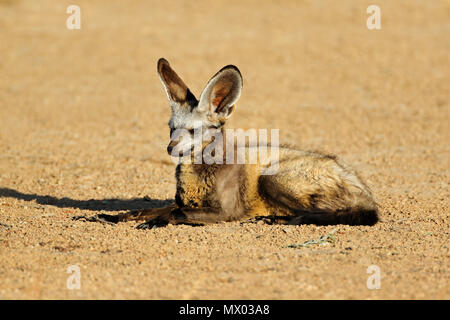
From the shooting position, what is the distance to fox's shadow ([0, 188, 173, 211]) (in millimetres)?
7406

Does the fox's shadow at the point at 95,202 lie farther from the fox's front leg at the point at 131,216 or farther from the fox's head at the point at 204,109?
the fox's head at the point at 204,109

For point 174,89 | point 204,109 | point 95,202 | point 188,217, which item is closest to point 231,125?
point 95,202

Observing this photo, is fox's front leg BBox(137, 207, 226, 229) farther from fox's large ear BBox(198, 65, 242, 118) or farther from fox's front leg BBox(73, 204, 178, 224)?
fox's large ear BBox(198, 65, 242, 118)

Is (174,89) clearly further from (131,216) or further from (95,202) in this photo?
(95,202)

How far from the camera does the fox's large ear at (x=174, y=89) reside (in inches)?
253

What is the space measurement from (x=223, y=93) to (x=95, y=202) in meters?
2.31

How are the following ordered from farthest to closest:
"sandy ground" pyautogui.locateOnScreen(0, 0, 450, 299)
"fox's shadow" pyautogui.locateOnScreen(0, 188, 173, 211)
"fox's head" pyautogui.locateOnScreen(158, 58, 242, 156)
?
"fox's shadow" pyautogui.locateOnScreen(0, 188, 173, 211)
"fox's head" pyautogui.locateOnScreen(158, 58, 242, 156)
"sandy ground" pyautogui.locateOnScreen(0, 0, 450, 299)

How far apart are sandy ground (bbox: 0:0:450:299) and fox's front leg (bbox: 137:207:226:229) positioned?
0.37 feet

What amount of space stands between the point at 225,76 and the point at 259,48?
11.4 metres

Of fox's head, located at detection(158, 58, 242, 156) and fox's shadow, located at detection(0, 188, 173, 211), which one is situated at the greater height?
fox's head, located at detection(158, 58, 242, 156)

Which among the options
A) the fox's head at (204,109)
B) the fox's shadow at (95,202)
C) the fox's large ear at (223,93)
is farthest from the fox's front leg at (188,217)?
the fox's shadow at (95,202)

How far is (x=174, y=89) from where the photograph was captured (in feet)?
21.2

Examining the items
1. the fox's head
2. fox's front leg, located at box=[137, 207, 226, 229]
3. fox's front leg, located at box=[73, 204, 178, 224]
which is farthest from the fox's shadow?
the fox's head

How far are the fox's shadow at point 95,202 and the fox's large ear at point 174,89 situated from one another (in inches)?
63.3
